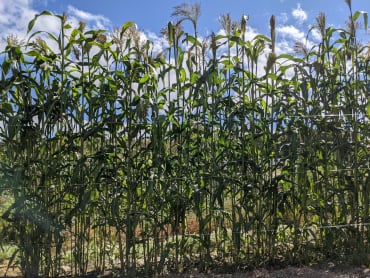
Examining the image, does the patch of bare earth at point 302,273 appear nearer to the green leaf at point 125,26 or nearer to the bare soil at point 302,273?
the bare soil at point 302,273

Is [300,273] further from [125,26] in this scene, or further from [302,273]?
[125,26]

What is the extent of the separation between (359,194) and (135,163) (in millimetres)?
2039

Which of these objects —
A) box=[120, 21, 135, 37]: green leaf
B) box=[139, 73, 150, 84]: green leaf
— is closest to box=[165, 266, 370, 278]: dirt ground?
box=[139, 73, 150, 84]: green leaf

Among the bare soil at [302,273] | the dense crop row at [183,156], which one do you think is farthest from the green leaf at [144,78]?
the bare soil at [302,273]

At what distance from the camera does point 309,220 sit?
4078 millimetres

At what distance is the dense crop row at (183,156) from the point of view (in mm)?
3609

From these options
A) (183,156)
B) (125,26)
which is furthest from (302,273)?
(125,26)

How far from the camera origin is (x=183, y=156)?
3717 mm

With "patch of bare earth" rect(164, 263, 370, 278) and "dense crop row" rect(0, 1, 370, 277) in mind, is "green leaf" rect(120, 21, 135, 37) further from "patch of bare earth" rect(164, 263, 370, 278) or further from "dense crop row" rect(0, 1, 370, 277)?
"patch of bare earth" rect(164, 263, 370, 278)

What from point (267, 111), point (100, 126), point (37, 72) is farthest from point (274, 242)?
point (37, 72)

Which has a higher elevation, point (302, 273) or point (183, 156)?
point (183, 156)

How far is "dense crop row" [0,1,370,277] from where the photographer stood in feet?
11.8

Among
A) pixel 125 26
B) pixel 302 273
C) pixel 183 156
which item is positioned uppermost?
pixel 125 26

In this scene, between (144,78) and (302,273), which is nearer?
(302,273)
